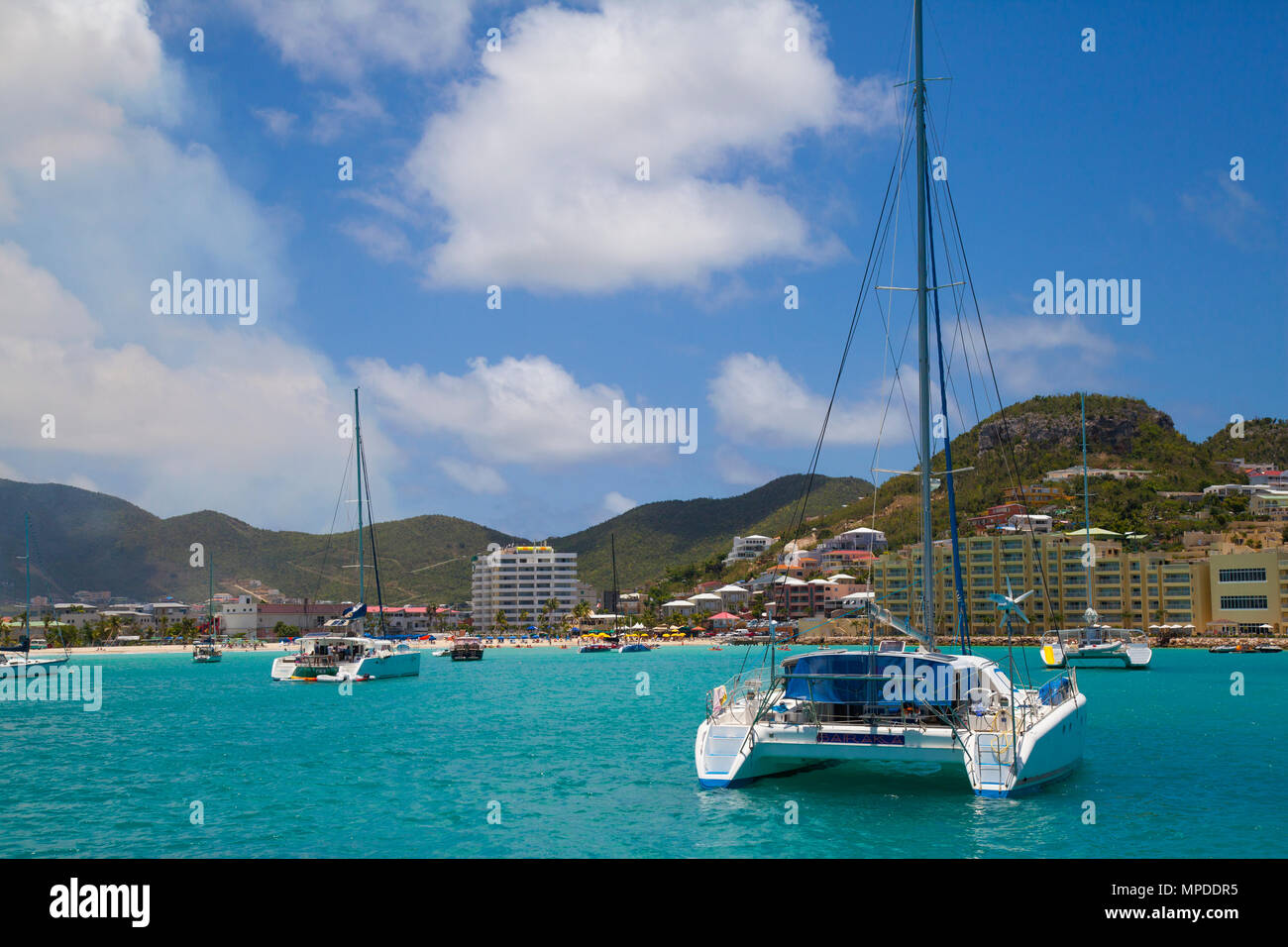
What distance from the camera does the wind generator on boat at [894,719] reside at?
1645 centimetres

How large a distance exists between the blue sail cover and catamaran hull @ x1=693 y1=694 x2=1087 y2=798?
759mm

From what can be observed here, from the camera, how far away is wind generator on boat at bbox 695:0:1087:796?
16.5m

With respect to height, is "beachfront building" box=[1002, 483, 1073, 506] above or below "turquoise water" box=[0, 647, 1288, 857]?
above

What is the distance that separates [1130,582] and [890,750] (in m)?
109

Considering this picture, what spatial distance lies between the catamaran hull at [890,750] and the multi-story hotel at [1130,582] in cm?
8986

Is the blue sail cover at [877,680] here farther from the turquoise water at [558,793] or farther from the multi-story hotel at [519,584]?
the multi-story hotel at [519,584]

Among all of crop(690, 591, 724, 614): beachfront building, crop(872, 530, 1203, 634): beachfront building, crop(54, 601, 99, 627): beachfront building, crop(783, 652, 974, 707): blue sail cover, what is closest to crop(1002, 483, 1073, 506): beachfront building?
crop(872, 530, 1203, 634): beachfront building

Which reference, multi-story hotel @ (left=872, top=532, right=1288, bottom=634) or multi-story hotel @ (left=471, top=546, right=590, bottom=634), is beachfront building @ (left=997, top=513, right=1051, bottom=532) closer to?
multi-story hotel @ (left=872, top=532, right=1288, bottom=634)

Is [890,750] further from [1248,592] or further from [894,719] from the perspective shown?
[1248,592]

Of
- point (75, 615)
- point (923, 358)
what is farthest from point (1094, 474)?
point (75, 615)

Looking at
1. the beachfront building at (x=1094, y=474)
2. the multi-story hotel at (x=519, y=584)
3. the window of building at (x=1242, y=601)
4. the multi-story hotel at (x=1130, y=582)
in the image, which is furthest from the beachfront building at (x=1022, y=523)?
the multi-story hotel at (x=519, y=584)
